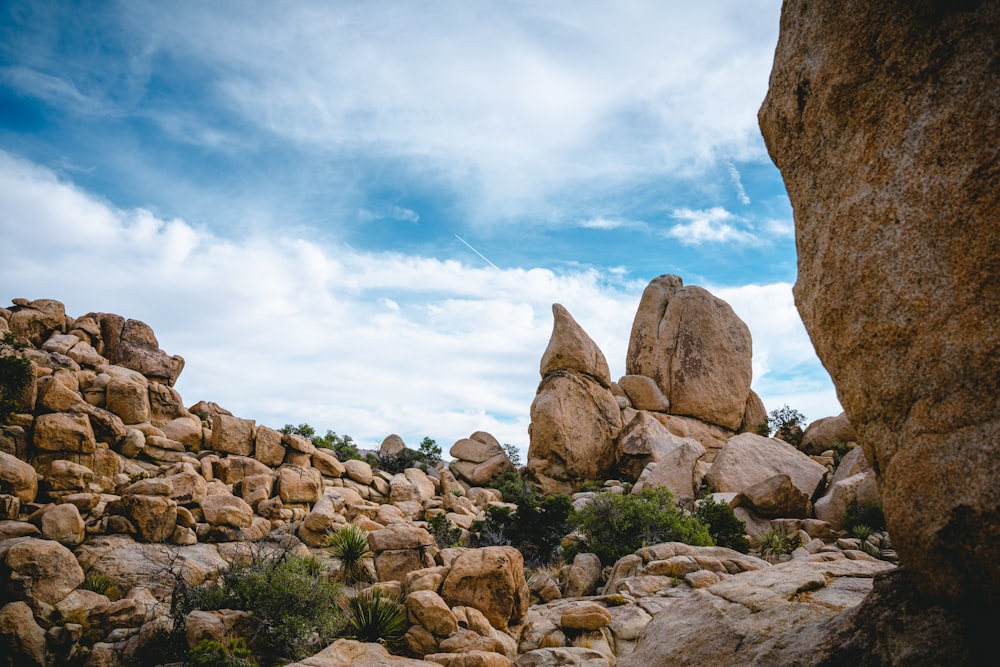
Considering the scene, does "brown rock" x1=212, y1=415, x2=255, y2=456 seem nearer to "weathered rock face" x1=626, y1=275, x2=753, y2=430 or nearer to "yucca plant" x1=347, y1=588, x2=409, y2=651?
"yucca plant" x1=347, y1=588, x2=409, y2=651

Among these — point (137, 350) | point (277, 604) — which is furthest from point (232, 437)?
point (277, 604)

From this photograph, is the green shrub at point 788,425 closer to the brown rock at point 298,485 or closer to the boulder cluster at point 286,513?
the boulder cluster at point 286,513

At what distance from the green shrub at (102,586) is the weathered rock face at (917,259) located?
16.3 meters

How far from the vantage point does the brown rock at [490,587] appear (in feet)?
40.2

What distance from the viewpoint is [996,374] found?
341 cm

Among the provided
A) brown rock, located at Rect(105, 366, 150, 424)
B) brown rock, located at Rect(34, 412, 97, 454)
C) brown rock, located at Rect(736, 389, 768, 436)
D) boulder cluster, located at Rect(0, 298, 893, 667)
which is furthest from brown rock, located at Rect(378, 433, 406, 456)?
brown rock, located at Rect(736, 389, 768, 436)

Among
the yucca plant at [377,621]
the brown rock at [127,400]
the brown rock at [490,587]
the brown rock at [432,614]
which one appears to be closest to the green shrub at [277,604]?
the yucca plant at [377,621]

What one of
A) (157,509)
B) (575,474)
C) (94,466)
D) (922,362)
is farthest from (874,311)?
(575,474)

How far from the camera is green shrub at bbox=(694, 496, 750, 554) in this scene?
1891cm

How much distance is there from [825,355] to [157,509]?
1857 cm

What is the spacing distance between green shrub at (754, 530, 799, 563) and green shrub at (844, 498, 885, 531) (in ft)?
10.1

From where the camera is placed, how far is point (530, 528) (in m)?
22.1

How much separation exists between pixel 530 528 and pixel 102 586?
44.8ft

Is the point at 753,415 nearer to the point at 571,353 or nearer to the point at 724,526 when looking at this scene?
the point at 571,353
